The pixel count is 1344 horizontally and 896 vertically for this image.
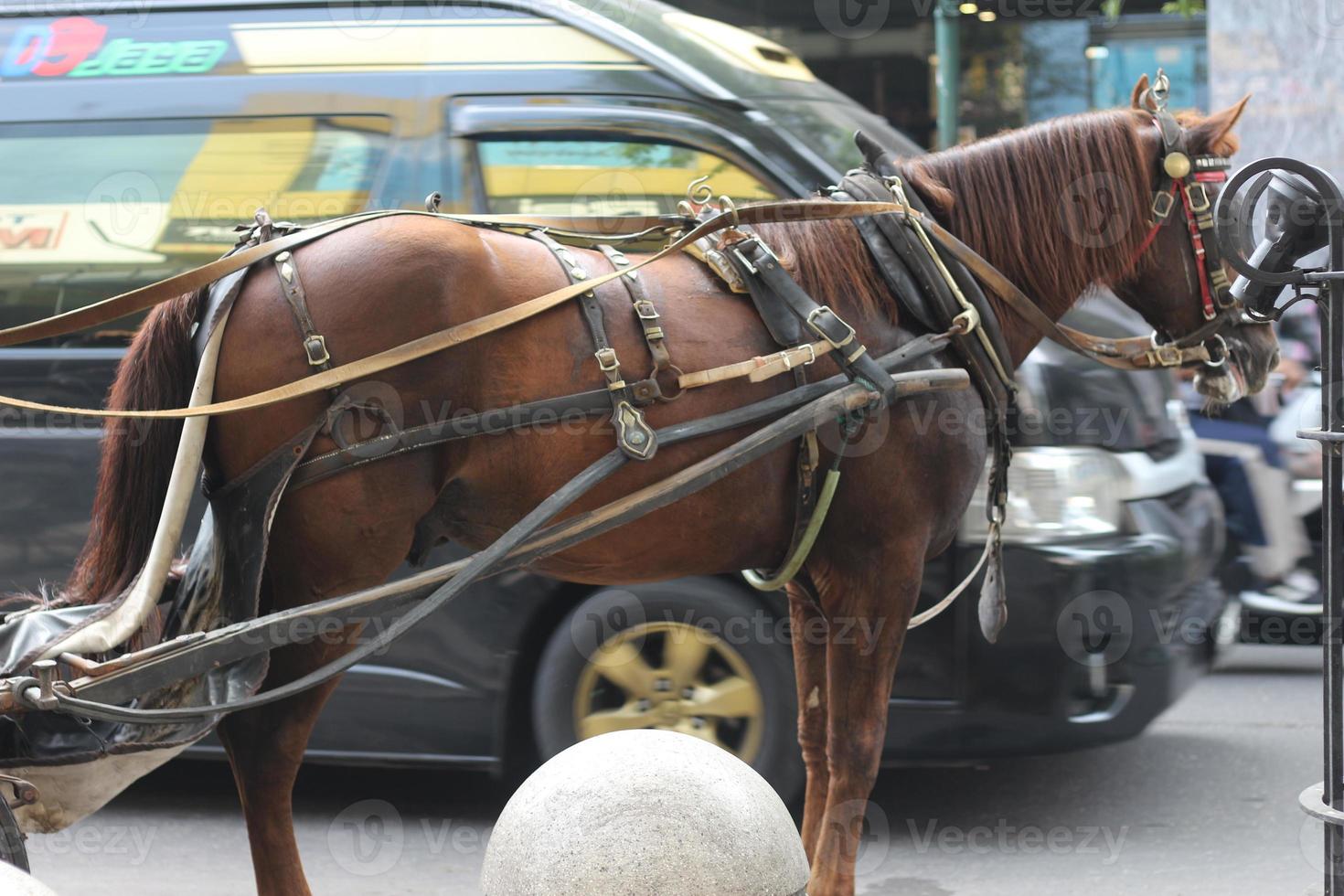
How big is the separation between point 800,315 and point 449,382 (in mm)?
828

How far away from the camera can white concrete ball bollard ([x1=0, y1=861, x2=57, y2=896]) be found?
2092 millimetres

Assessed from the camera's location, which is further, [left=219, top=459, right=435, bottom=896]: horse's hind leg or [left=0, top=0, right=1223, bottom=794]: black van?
[left=0, top=0, right=1223, bottom=794]: black van

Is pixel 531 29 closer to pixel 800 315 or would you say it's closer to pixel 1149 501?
pixel 800 315

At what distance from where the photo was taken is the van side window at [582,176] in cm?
448

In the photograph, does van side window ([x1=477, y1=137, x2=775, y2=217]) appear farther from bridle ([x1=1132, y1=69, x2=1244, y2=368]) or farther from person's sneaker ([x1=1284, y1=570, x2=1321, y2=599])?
person's sneaker ([x1=1284, y1=570, x2=1321, y2=599])

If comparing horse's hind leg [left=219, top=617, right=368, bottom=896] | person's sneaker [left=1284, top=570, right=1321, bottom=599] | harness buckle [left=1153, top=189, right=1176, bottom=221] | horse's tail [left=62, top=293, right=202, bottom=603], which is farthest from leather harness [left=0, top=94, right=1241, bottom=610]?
person's sneaker [left=1284, top=570, right=1321, bottom=599]

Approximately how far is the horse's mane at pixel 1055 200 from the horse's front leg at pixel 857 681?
83 centimetres

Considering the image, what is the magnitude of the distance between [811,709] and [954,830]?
1.21 metres

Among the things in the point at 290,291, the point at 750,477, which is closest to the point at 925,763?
the point at 750,477

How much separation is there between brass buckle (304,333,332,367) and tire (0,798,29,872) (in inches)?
42.6

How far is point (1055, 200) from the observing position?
369 cm

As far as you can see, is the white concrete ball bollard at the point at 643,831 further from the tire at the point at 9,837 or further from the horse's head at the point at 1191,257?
the horse's head at the point at 1191,257

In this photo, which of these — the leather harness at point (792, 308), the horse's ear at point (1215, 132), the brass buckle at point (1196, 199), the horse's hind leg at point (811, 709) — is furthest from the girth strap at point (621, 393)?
the horse's ear at point (1215, 132)

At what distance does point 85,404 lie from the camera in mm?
4570
